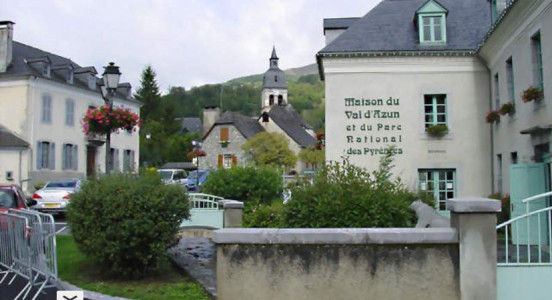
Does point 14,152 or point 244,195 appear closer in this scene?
point 244,195

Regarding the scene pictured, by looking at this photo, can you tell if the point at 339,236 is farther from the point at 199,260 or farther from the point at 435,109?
the point at 435,109

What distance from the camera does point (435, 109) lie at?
1931 cm

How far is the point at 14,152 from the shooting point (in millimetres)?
29469

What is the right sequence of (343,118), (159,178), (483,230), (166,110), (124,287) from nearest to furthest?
(483,230), (124,287), (159,178), (343,118), (166,110)

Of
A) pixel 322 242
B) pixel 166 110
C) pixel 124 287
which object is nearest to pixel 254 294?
pixel 322 242

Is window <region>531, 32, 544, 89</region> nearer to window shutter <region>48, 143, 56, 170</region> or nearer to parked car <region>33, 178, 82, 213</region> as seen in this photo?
parked car <region>33, 178, 82, 213</region>

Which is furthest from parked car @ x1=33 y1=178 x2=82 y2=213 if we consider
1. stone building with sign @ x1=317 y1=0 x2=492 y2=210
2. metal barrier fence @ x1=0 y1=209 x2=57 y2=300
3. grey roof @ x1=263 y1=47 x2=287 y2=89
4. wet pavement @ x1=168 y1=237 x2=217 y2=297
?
grey roof @ x1=263 y1=47 x2=287 y2=89

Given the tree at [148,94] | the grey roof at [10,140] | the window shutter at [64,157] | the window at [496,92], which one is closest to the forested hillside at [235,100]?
the tree at [148,94]

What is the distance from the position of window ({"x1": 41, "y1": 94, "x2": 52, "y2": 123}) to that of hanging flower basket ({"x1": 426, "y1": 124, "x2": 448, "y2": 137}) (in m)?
22.3

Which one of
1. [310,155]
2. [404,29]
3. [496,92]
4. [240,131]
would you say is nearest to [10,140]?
[404,29]

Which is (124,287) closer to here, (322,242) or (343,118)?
(322,242)

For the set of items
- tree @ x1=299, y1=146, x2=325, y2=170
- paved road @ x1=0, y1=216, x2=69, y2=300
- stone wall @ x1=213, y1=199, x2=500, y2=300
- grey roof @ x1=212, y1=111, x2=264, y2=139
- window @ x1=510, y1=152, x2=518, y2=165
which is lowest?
paved road @ x1=0, y1=216, x2=69, y2=300

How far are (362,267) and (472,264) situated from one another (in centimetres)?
120

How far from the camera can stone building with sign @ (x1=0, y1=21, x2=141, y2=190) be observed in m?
29.7
